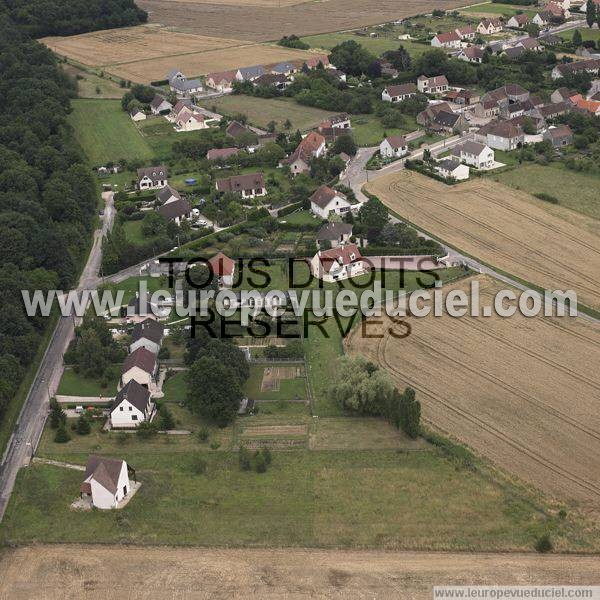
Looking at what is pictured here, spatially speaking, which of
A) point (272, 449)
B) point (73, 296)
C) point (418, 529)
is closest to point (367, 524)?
point (418, 529)

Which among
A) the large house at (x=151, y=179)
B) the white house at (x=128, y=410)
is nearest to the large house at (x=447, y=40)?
the large house at (x=151, y=179)

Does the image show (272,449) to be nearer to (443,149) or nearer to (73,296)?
(73,296)

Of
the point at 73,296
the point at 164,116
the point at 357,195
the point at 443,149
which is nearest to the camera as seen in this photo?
the point at 73,296

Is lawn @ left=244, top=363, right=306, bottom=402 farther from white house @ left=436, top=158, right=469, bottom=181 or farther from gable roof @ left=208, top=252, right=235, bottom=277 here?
white house @ left=436, top=158, right=469, bottom=181

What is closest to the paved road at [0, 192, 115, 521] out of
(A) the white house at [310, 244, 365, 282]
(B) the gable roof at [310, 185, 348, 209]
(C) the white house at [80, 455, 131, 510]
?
(C) the white house at [80, 455, 131, 510]

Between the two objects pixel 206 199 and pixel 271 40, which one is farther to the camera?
pixel 271 40

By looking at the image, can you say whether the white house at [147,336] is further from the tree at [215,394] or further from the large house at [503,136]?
the large house at [503,136]
